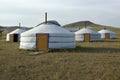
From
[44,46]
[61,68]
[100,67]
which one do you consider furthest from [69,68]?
[44,46]

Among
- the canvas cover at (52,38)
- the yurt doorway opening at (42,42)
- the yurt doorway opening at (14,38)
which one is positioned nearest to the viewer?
the yurt doorway opening at (42,42)

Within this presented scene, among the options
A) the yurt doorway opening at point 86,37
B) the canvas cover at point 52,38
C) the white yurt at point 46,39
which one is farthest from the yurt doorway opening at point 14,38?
the white yurt at point 46,39

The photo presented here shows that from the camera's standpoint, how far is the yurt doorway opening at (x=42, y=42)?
23969 millimetres

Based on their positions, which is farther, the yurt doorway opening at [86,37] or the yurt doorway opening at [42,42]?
the yurt doorway opening at [86,37]

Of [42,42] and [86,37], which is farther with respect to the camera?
[86,37]

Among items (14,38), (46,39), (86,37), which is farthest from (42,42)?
(14,38)

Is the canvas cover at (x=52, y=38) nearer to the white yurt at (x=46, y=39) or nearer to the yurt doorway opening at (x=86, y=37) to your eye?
the white yurt at (x=46, y=39)

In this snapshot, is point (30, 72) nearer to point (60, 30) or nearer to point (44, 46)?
point (44, 46)

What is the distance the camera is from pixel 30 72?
1237 cm

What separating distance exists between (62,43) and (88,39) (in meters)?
18.8

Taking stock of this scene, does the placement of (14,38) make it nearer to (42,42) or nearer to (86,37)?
(86,37)

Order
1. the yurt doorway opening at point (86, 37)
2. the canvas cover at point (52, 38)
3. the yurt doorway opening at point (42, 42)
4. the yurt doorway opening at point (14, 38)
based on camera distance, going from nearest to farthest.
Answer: the yurt doorway opening at point (42, 42)
the canvas cover at point (52, 38)
the yurt doorway opening at point (86, 37)
the yurt doorway opening at point (14, 38)

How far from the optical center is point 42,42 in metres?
24.1

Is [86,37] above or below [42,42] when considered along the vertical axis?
above
